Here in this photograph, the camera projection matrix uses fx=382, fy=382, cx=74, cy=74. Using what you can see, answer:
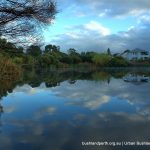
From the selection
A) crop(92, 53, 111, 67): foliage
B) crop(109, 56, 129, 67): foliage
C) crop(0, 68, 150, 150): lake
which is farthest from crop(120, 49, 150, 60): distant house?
crop(0, 68, 150, 150): lake

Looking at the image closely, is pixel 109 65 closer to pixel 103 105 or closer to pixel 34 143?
pixel 103 105

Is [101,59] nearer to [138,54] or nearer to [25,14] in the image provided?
[138,54]

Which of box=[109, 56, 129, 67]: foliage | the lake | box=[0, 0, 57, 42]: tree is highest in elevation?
box=[0, 0, 57, 42]: tree

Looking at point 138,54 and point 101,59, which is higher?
point 138,54

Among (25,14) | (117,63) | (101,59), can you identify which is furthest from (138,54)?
(25,14)

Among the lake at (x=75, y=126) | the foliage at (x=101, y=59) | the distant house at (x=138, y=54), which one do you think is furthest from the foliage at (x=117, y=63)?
the lake at (x=75, y=126)

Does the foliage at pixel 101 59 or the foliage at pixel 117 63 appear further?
the foliage at pixel 101 59

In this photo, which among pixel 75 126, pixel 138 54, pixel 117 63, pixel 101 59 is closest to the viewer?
pixel 75 126

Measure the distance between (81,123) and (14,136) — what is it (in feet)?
7.11

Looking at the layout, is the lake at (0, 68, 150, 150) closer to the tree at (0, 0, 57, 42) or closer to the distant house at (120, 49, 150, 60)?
the tree at (0, 0, 57, 42)

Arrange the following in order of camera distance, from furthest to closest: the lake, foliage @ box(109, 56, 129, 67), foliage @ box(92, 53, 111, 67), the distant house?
the distant house
foliage @ box(92, 53, 111, 67)
foliage @ box(109, 56, 129, 67)
the lake

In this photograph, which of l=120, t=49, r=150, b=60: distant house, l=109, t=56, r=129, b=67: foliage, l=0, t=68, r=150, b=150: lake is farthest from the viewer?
l=120, t=49, r=150, b=60: distant house

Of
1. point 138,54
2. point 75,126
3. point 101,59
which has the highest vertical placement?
point 138,54

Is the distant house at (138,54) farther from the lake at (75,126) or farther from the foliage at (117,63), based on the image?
the lake at (75,126)
